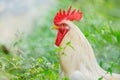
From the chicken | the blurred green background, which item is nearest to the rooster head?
the chicken

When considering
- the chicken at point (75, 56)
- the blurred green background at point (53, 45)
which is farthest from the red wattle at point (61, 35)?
the blurred green background at point (53, 45)

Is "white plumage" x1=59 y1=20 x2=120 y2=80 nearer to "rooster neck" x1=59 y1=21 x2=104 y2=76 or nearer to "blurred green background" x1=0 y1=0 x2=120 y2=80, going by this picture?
"rooster neck" x1=59 y1=21 x2=104 y2=76

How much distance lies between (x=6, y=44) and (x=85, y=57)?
261cm

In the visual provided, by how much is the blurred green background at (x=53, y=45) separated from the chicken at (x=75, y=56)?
0.14 metres

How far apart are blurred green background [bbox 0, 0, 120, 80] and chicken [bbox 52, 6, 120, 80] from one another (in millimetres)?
140

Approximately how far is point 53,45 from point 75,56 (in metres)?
2.43

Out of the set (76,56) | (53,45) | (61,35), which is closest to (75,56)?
(76,56)

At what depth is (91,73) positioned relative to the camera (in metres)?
6.54

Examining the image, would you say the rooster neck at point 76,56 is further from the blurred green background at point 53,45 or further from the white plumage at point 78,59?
the blurred green background at point 53,45

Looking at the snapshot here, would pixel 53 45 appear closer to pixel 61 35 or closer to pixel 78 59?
pixel 61 35

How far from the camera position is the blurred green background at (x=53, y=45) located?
21.5ft

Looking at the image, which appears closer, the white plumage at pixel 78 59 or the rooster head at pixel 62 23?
the white plumage at pixel 78 59

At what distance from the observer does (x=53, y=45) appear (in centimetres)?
911

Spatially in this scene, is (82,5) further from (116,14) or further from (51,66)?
(51,66)
